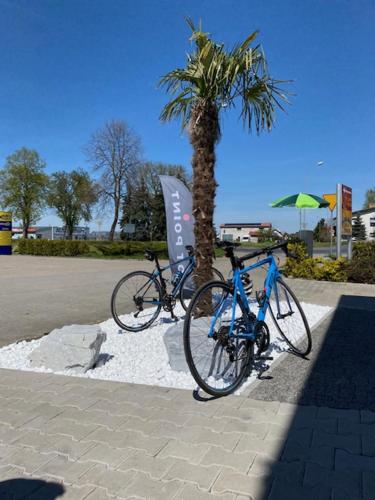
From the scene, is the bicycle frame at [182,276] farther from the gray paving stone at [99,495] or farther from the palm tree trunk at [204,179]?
the gray paving stone at [99,495]

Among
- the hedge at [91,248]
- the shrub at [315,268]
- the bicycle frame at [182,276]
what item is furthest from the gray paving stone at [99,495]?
the hedge at [91,248]

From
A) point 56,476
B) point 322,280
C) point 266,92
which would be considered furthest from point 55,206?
point 56,476

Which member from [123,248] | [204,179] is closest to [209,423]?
[204,179]

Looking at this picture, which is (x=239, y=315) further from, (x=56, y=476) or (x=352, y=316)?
(x=352, y=316)

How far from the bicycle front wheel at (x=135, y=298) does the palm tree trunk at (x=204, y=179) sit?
729 millimetres

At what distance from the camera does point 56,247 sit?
2747 cm

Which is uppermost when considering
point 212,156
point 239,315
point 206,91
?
point 206,91

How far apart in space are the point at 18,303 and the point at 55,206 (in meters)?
45.4

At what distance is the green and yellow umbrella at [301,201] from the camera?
14.7m

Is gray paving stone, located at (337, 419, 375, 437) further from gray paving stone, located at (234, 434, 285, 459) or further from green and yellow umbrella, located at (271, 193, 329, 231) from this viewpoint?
green and yellow umbrella, located at (271, 193, 329, 231)

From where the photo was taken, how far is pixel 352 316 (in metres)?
6.89

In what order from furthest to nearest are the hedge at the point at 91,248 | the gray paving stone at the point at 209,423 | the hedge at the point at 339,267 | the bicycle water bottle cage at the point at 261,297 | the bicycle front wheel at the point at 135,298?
the hedge at the point at 91,248 → the hedge at the point at 339,267 → the bicycle front wheel at the point at 135,298 → the bicycle water bottle cage at the point at 261,297 → the gray paving stone at the point at 209,423

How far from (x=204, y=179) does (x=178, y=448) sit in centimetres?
367

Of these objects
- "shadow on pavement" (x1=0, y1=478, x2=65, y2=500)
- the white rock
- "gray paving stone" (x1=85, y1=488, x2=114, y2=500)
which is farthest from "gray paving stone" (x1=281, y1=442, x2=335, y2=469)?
the white rock
